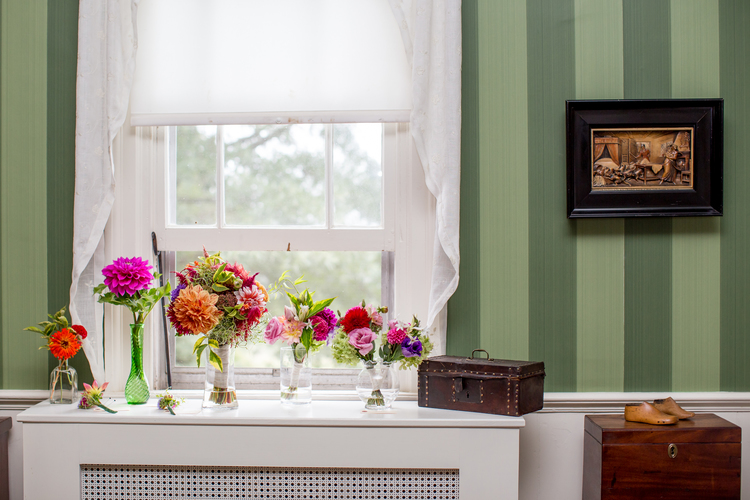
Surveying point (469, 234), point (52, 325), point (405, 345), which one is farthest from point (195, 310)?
point (469, 234)

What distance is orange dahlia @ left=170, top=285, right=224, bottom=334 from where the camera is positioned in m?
1.74

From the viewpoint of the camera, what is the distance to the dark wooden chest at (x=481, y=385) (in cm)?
175

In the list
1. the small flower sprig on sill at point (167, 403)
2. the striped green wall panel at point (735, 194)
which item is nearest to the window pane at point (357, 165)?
the small flower sprig on sill at point (167, 403)

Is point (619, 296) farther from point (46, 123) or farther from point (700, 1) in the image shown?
point (46, 123)

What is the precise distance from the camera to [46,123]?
6.85 ft

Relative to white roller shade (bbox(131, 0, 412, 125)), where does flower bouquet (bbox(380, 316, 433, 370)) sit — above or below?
below

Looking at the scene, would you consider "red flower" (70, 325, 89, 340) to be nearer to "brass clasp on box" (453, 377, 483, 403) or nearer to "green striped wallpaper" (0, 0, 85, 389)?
"green striped wallpaper" (0, 0, 85, 389)

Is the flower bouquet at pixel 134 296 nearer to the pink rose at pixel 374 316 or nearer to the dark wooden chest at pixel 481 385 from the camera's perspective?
the pink rose at pixel 374 316

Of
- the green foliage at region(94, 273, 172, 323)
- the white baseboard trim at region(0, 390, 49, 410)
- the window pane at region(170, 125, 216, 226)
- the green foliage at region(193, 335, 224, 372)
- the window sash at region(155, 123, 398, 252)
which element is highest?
the window pane at region(170, 125, 216, 226)

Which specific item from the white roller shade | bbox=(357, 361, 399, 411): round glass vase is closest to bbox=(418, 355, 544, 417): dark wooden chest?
bbox=(357, 361, 399, 411): round glass vase

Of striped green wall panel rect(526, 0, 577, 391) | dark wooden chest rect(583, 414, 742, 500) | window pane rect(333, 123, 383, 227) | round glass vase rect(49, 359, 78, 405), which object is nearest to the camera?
dark wooden chest rect(583, 414, 742, 500)

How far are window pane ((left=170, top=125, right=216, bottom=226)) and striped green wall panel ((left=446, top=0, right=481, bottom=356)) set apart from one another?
1.12m

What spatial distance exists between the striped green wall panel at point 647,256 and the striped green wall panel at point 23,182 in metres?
2.50

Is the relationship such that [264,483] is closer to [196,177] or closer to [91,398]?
[91,398]
